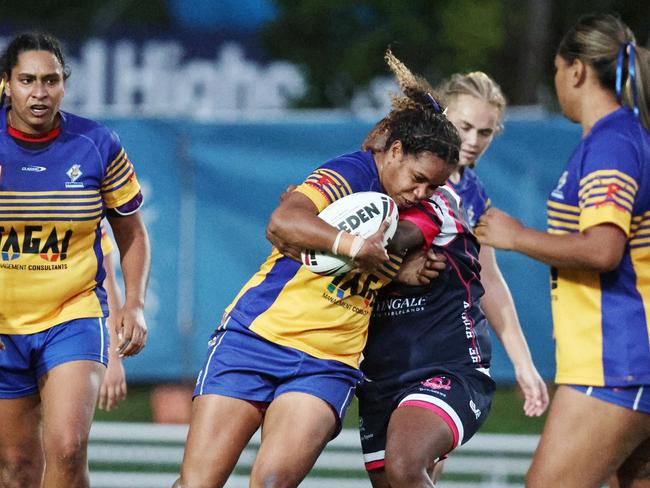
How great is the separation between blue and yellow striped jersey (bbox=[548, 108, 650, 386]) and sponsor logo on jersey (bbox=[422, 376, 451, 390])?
0.59 m

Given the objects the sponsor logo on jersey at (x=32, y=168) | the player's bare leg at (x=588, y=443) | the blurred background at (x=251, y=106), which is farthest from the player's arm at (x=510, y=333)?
the blurred background at (x=251, y=106)

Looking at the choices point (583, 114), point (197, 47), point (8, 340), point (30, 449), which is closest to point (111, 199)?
point (8, 340)

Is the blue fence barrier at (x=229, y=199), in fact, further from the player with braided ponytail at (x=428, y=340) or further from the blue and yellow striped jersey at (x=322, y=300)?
the blue and yellow striped jersey at (x=322, y=300)

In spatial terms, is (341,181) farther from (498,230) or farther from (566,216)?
(566,216)

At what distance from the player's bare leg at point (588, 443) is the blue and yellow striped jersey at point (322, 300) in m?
0.90

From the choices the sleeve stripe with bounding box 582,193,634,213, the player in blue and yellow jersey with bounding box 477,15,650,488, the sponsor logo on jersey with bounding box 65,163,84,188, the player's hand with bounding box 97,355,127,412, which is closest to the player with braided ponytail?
the player in blue and yellow jersey with bounding box 477,15,650,488

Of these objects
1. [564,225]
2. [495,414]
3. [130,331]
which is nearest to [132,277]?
[130,331]

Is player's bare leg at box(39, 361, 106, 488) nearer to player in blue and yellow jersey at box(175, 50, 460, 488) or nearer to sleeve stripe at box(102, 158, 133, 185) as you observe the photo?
player in blue and yellow jersey at box(175, 50, 460, 488)

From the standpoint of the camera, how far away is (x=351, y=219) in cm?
473

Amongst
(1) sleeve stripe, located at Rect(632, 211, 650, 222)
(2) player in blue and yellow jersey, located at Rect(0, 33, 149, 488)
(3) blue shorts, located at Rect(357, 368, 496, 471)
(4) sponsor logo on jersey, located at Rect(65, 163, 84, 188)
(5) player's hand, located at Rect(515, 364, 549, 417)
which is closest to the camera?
(1) sleeve stripe, located at Rect(632, 211, 650, 222)

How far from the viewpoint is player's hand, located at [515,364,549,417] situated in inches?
223

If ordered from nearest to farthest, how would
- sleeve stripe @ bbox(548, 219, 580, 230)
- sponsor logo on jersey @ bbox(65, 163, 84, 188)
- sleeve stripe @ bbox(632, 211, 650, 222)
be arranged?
sleeve stripe @ bbox(632, 211, 650, 222), sleeve stripe @ bbox(548, 219, 580, 230), sponsor logo on jersey @ bbox(65, 163, 84, 188)

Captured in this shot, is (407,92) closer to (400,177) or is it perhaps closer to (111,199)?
(400,177)

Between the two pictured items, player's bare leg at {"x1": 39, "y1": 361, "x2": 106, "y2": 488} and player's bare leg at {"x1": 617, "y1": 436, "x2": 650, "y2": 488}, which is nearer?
player's bare leg at {"x1": 617, "y1": 436, "x2": 650, "y2": 488}
